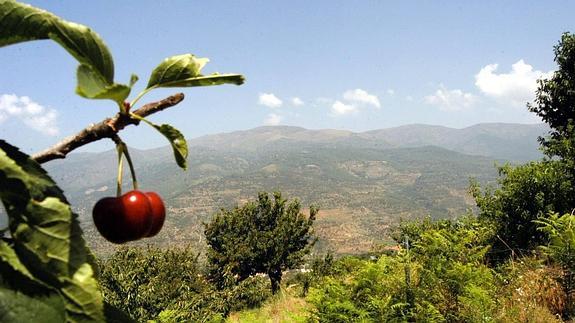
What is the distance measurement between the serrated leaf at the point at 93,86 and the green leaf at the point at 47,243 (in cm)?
15

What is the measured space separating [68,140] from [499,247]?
16.4 meters

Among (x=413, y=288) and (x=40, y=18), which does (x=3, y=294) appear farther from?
(x=413, y=288)

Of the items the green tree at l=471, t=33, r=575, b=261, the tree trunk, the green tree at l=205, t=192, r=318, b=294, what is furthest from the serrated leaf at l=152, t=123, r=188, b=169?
the tree trunk

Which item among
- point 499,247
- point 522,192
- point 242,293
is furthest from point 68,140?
point 242,293

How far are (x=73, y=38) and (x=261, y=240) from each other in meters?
40.1

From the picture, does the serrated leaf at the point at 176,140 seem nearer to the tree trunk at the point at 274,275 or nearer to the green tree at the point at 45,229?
the green tree at the point at 45,229

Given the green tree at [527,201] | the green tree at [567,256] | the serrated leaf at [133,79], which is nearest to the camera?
the serrated leaf at [133,79]

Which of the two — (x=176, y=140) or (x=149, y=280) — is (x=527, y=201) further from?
(x=149, y=280)

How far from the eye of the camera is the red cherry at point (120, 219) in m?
0.93

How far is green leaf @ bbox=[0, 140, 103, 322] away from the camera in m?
0.60

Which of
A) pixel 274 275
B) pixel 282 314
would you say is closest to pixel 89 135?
pixel 282 314

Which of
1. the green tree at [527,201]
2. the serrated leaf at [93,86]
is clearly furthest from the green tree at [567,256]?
the serrated leaf at [93,86]

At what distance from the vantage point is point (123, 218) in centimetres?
94

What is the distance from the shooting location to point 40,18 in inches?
26.2
